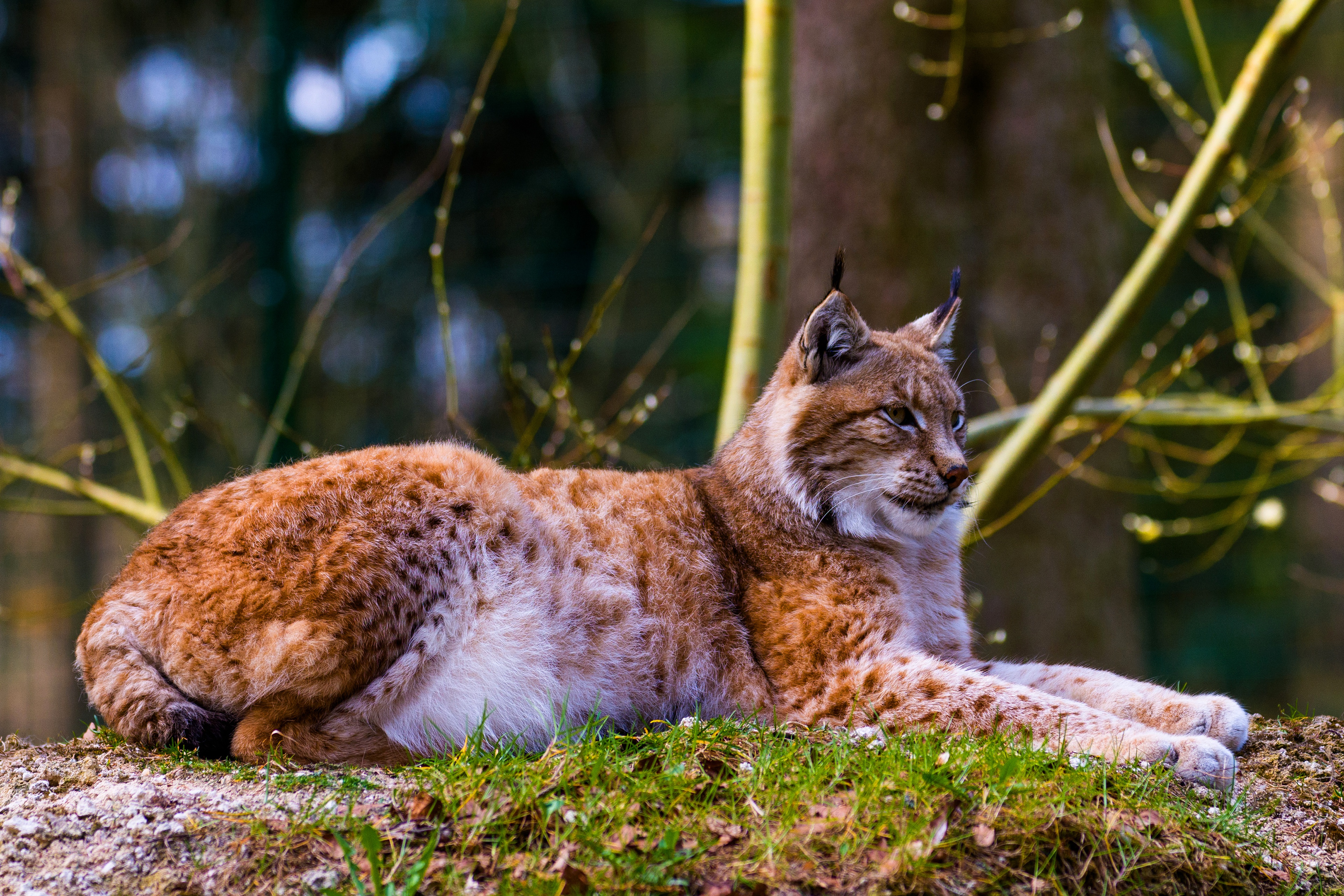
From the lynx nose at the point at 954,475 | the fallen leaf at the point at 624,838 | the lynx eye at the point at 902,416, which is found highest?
the lynx eye at the point at 902,416

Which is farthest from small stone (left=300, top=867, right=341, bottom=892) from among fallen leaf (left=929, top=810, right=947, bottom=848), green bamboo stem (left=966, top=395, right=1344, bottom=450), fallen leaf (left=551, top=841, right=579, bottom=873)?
green bamboo stem (left=966, top=395, right=1344, bottom=450)

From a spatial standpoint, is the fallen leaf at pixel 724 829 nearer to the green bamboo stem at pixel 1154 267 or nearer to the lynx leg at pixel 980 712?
the lynx leg at pixel 980 712

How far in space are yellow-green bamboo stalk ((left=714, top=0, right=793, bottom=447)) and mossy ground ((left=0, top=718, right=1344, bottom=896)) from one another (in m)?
2.36

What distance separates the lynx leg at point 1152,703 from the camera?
11.7 ft

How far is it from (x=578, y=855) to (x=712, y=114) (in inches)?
403

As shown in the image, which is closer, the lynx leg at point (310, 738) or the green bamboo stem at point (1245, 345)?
the lynx leg at point (310, 738)

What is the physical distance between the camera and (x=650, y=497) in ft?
13.6

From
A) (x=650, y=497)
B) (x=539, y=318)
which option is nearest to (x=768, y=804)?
(x=650, y=497)

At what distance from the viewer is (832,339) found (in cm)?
414

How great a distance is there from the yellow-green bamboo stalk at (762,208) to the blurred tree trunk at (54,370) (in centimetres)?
739

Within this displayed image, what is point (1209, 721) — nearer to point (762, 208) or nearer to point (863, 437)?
point (863, 437)

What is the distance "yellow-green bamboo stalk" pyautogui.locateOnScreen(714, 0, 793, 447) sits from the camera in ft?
16.5

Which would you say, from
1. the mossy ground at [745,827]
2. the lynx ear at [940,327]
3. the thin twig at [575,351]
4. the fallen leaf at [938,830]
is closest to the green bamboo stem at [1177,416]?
the lynx ear at [940,327]

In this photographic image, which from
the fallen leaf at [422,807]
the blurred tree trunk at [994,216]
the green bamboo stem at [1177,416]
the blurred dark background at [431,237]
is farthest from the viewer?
the blurred dark background at [431,237]
